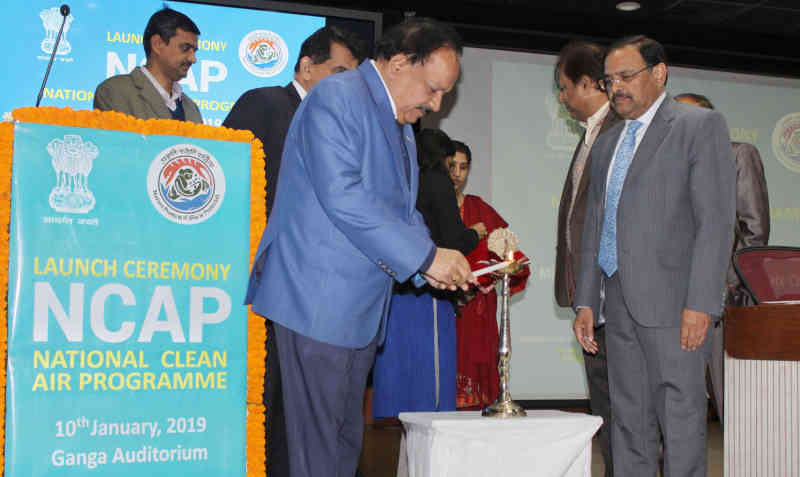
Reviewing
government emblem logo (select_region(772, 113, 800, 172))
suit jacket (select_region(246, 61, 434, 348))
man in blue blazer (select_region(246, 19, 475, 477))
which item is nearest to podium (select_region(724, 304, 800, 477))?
man in blue blazer (select_region(246, 19, 475, 477))

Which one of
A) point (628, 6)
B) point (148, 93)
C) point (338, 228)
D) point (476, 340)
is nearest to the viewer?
point (338, 228)

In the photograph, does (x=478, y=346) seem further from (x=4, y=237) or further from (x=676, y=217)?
(x=4, y=237)

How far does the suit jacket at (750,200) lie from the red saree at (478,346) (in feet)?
3.57

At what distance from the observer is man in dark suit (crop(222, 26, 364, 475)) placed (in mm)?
2570

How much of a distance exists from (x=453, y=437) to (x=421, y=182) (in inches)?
51.9

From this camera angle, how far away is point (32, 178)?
6.26 ft

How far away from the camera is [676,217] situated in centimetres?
238

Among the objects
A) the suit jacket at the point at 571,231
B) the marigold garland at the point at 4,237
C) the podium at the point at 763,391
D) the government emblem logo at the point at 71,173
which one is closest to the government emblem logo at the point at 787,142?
the suit jacket at the point at 571,231

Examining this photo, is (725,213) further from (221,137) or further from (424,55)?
(221,137)

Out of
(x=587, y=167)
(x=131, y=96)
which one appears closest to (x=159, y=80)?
(x=131, y=96)

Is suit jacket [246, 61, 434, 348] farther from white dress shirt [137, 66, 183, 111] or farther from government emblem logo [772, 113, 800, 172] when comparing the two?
government emblem logo [772, 113, 800, 172]

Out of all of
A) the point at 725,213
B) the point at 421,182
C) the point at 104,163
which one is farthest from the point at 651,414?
the point at 104,163

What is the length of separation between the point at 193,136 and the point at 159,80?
1.66m

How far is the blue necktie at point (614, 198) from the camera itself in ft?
8.29
